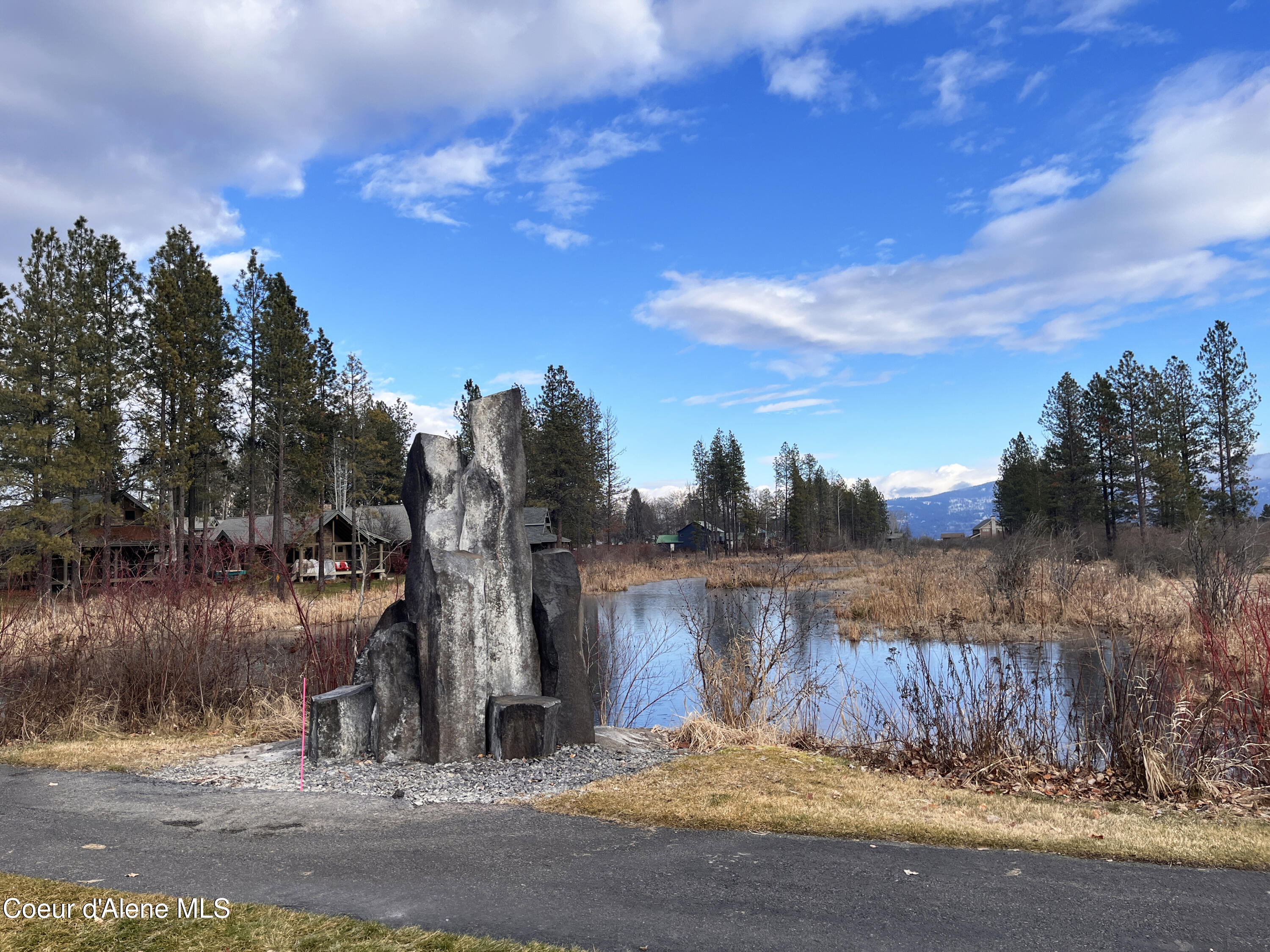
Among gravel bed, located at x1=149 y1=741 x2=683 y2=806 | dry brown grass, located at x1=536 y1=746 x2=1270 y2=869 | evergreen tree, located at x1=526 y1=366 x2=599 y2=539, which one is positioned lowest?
dry brown grass, located at x1=536 y1=746 x2=1270 y2=869

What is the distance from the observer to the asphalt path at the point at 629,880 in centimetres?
361

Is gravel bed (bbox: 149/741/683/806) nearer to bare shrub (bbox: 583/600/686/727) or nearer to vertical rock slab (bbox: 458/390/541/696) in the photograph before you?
vertical rock slab (bbox: 458/390/541/696)

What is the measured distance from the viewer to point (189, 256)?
2916cm

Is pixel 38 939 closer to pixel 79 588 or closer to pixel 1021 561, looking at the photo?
pixel 1021 561

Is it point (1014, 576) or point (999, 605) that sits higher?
point (1014, 576)

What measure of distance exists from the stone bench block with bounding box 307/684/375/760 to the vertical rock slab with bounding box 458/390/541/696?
1113 millimetres

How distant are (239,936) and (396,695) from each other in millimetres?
3280

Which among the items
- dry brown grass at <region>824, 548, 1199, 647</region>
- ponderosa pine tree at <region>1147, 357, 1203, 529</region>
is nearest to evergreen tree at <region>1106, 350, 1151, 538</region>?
ponderosa pine tree at <region>1147, 357, 1203, 529</region>

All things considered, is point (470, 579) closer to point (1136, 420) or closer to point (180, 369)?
point (180, 369)

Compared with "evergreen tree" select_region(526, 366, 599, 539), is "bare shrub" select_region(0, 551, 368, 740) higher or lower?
lower

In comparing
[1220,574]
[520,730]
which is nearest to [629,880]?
[520,730]

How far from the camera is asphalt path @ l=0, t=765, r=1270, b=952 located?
3.61 metres

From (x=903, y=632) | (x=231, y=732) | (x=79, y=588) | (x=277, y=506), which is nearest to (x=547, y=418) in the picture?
(x=277, y=506)

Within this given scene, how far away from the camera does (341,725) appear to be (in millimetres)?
6785
